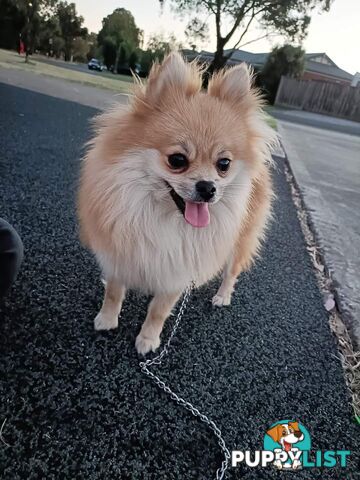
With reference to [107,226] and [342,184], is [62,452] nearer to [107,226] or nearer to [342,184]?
[107,226]

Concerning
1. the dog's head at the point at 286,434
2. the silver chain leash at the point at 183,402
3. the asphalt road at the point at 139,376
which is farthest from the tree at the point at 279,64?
the dog's head at the point at 286,434

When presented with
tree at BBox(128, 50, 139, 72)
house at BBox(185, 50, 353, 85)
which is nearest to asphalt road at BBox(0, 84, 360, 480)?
tree at BBox(128, 50, 139, 72)

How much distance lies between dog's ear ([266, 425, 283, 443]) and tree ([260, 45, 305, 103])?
28.7m

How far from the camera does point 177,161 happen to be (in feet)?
4.96

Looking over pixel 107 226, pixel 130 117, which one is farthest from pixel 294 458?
pixel 130 117

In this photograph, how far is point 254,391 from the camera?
1.62m

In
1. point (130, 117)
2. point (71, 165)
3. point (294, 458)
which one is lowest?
point (294, 458)

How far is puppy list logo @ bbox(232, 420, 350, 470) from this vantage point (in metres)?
1.35

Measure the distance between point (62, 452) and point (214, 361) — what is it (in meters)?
0.81

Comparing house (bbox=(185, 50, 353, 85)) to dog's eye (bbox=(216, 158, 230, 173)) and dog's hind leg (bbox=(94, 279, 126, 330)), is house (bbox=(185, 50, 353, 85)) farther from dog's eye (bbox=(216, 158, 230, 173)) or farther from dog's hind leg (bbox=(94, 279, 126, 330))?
dog's hind leg (bbox=(94, 279, 126, 330))

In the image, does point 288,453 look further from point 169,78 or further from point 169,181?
point 169,78

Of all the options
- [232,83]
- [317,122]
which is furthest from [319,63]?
[232,83]

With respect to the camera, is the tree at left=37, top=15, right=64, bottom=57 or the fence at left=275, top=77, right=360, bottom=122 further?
the tree at left=37, top=15, right=64, bottom=57

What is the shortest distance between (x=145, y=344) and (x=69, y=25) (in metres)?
62.4
